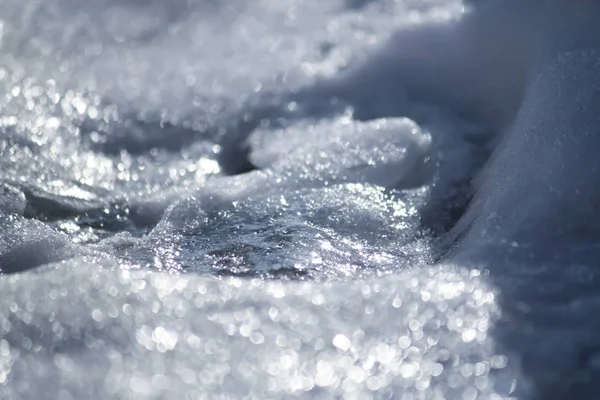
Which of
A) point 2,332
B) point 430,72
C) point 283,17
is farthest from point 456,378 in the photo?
point 283,17

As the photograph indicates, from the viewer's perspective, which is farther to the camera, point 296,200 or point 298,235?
point 296,200

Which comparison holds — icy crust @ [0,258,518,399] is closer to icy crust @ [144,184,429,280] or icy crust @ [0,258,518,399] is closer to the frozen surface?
the frozen surface

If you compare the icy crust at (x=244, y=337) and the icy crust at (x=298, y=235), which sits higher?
the icy crust at (x=244, y=337)

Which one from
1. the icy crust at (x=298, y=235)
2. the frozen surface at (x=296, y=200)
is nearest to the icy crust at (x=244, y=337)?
the frozen surface at (x=296, y=200)

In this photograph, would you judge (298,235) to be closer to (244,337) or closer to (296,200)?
(296,200)

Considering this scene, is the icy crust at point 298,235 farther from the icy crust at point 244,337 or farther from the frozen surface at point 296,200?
the icy crust at point 244,337

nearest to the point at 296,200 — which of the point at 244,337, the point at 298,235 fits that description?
the point at 298,235

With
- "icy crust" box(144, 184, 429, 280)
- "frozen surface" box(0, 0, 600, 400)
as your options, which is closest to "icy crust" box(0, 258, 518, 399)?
"frozen surface" box(0, 0, 600, 400)
